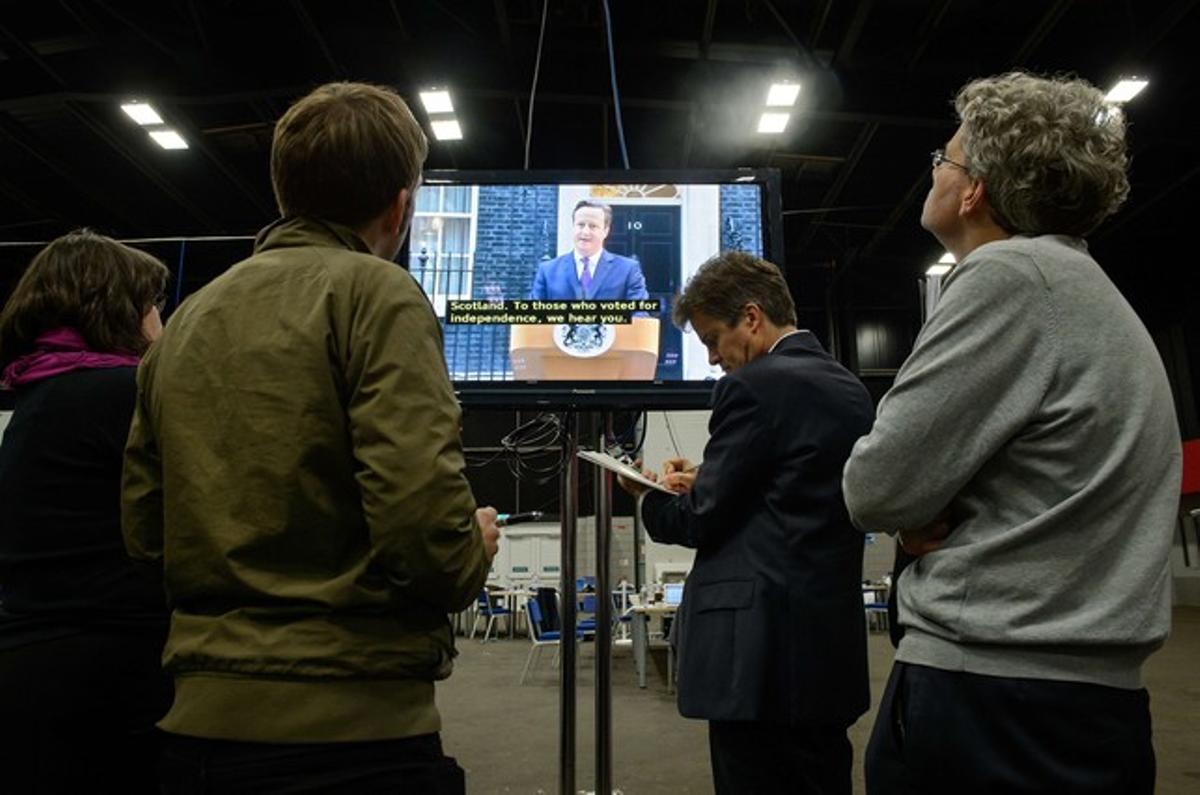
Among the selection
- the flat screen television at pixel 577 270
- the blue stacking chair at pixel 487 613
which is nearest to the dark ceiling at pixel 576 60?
the flat screen television at pixel 577 270

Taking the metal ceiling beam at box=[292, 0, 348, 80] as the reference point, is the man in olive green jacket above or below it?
below

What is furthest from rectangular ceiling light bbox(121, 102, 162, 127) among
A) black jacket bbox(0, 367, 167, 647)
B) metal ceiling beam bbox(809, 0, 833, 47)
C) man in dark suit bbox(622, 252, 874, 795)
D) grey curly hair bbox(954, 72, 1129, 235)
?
grey curly hair bbox(954, 72, 1129, 235)

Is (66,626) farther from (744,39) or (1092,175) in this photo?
(744,39)

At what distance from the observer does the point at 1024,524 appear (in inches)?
37.4

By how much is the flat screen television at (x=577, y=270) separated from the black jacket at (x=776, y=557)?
0.56 meters

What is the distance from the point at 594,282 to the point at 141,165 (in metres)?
8.80

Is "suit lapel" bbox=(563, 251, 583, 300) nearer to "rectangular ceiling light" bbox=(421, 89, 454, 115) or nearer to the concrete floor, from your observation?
the concrete floor

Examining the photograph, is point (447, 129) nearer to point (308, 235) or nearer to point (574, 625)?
point (574, 625)

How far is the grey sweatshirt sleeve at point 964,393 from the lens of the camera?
97 cm

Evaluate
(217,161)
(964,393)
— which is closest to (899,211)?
(217,161)

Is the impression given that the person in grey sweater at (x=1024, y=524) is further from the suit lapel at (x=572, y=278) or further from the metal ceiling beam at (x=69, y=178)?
the metal ceiling beam at (x=69, y=178)

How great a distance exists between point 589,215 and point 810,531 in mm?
1102

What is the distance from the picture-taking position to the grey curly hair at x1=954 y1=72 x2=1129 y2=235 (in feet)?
3.55

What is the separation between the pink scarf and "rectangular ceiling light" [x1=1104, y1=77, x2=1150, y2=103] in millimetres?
7441
